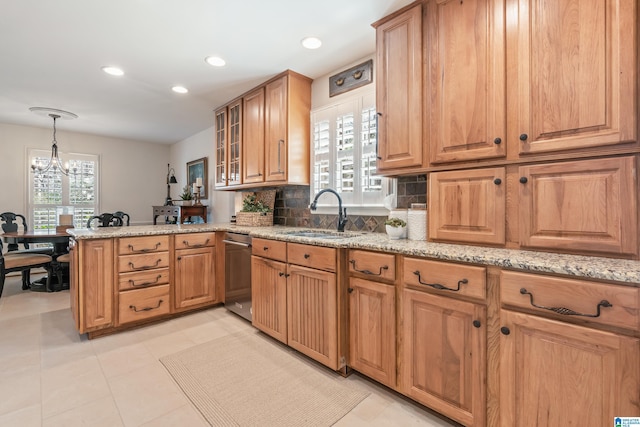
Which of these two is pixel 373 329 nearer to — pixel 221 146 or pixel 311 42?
pixel 311 42

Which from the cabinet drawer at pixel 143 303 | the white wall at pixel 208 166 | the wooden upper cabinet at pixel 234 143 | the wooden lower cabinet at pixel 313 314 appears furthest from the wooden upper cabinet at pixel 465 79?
the white wall at pixel 208 166

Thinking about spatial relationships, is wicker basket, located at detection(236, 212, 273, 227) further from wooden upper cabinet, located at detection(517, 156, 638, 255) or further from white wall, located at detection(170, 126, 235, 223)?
wooden upper cabinet, located at detection(517, 156, 638, 255)

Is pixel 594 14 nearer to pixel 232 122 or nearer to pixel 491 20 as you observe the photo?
pixel 491 20

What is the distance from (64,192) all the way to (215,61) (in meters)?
4.81

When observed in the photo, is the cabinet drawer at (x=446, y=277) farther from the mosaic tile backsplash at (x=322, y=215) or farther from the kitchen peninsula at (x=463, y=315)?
the mosaic tile backsplash at (x=322, y=215)

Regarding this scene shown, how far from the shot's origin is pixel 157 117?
14.6 ft

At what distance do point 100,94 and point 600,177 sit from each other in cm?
464

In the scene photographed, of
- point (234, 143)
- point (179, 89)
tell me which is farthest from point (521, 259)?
point (179, 89)

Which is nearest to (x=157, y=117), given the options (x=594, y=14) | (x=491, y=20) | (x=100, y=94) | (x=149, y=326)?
(x=100, y=94)

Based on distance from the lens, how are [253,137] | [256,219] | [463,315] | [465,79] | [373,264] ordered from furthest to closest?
[256,219], [253,137], [373,264], [465,79], [463,315]

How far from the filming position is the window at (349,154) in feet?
8.05

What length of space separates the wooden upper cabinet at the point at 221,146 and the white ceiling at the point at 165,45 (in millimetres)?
189

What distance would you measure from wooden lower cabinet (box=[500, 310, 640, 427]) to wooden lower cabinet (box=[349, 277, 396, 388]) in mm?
560

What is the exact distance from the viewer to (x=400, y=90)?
192 centimetres
